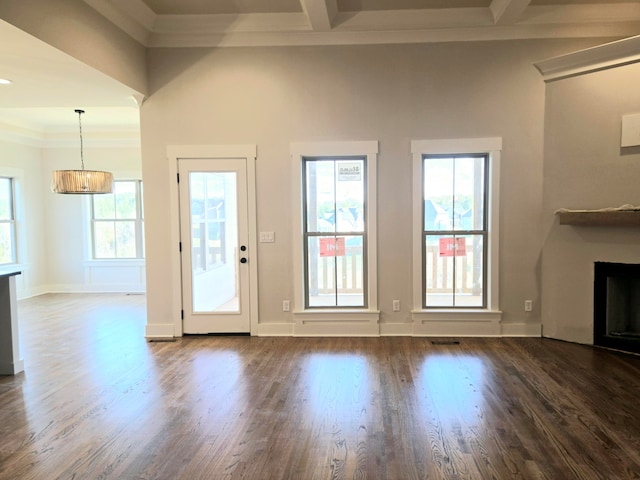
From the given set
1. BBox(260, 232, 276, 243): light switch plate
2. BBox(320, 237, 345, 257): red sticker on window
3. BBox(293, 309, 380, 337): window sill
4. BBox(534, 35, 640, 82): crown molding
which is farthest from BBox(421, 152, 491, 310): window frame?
BBox(260, 232, 276, 243): light switch plate

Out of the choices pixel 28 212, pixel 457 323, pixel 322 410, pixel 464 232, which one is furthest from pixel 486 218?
pixel 28 212

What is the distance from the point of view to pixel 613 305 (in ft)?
14.3

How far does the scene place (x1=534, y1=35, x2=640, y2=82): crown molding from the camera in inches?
155

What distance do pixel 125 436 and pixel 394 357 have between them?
7.84 ft

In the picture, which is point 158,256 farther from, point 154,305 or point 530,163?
point 530,163

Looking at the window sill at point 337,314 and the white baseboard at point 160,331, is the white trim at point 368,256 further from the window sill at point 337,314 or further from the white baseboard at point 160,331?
the white baseboard at point 160,331

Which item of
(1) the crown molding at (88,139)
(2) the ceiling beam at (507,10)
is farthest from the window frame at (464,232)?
(1) the crown molding at (88,139)

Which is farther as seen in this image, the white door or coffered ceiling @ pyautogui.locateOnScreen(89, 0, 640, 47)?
the white door

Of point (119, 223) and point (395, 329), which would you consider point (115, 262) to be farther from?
point (395, 329)

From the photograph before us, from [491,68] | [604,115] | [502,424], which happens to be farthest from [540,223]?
[502,424]

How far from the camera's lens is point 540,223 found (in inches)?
181

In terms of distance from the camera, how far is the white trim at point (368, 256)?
467 cm

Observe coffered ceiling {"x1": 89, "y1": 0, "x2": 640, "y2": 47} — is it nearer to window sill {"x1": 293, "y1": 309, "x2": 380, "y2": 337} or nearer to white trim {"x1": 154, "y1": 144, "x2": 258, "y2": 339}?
white trim {"x1": 154, "y1": 144, "x2": 258, "y2": 339}

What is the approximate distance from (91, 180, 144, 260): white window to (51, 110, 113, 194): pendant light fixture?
1.84 meters
